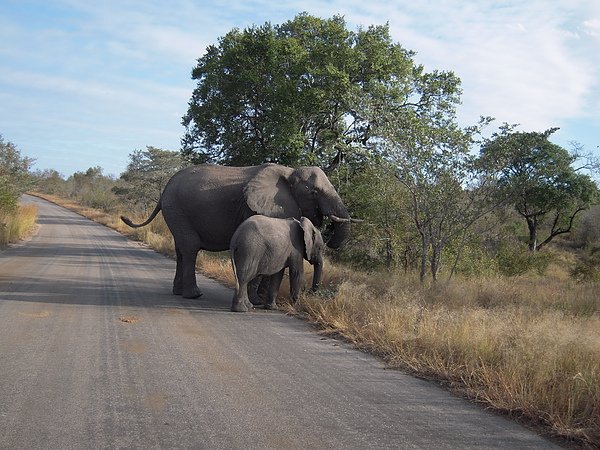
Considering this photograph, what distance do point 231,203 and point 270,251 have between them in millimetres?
2004

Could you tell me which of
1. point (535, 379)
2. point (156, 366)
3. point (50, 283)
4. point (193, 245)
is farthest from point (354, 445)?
point (50, 283)

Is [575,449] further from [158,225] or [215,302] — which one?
[158,225]

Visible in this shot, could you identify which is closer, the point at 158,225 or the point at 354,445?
the point at 354,445

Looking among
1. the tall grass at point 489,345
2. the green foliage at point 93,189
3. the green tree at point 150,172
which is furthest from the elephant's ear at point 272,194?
the green foliage at point 93,189

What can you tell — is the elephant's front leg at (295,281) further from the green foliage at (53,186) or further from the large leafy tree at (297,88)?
the green foliage at (53,186)

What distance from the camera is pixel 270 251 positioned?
31.4 feet

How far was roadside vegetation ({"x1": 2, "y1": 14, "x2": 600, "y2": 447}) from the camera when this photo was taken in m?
5.98

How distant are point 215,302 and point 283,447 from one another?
268 inches

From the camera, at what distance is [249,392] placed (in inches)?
206

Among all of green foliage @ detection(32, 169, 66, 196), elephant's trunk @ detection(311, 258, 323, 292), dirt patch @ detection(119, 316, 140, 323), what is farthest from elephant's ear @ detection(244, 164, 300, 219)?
green foliage @ detection(32, 169, 66, 196)

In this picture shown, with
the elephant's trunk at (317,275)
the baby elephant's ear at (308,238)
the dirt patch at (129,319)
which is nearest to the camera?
the dirt patch at (129,319)

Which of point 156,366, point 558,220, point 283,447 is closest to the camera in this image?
point 283,447

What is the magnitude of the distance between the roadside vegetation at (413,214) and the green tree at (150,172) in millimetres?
25461

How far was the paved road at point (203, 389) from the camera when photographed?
4.20m
